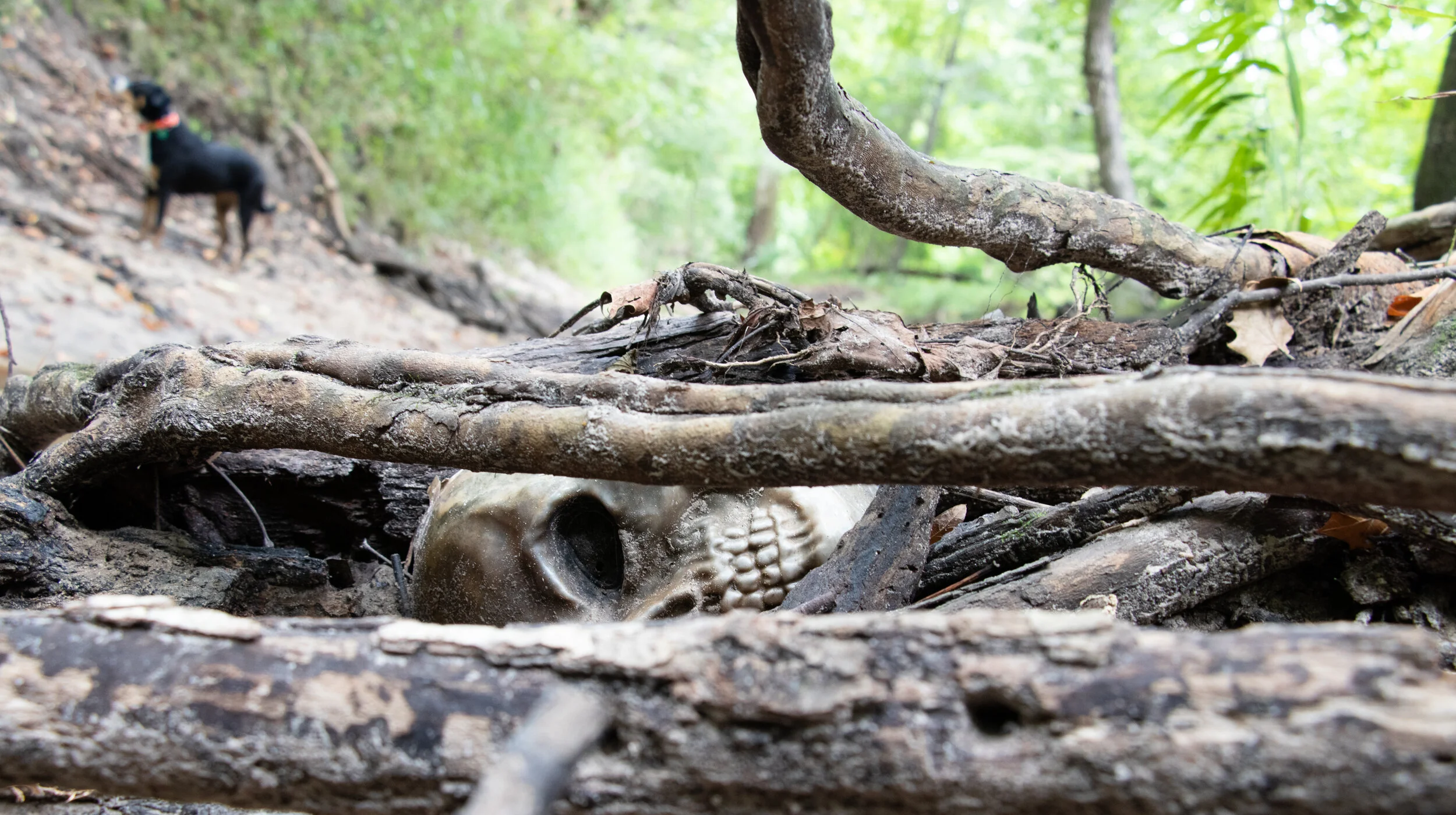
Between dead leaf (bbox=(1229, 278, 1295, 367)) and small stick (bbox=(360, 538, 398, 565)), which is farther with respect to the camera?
small stick (bbox=(360, 538, 398, 565))

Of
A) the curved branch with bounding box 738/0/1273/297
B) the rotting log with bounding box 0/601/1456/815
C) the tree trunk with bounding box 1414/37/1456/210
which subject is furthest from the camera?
the tree trunk with bounding box 1414/37/1456/210

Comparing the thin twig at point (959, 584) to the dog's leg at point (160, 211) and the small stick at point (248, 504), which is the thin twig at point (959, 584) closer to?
the small stick at point (248, 504)

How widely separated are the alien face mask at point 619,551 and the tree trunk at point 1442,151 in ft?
11.8

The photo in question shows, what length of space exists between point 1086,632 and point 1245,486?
1.24 feet

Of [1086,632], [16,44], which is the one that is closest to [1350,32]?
[1086,632]

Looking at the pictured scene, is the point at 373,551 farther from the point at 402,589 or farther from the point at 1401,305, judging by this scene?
the point at 1401,305

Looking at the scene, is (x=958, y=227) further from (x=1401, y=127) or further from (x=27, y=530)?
(x=1401, y=127)

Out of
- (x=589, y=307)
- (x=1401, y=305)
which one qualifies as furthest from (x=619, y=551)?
(x=1401, y=305)

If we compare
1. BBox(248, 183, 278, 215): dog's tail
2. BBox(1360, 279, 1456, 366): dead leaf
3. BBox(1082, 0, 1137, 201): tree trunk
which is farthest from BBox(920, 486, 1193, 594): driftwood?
BBox(248, 183, 278, 215): dog's tail

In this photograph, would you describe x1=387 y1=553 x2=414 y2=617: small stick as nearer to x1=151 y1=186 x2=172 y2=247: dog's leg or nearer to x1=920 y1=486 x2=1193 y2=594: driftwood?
x1=920 y1=486 x2=1193 y2=594: driftwood

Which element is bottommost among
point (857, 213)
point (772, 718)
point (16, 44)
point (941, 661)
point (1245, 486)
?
point (772, 718)

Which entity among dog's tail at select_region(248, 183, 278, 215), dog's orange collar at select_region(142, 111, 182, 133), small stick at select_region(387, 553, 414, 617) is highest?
dog's orange collar at select_region(142, 111, 182, 133)

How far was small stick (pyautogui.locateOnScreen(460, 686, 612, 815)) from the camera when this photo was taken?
3.09 feet

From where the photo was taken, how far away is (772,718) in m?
1.01
